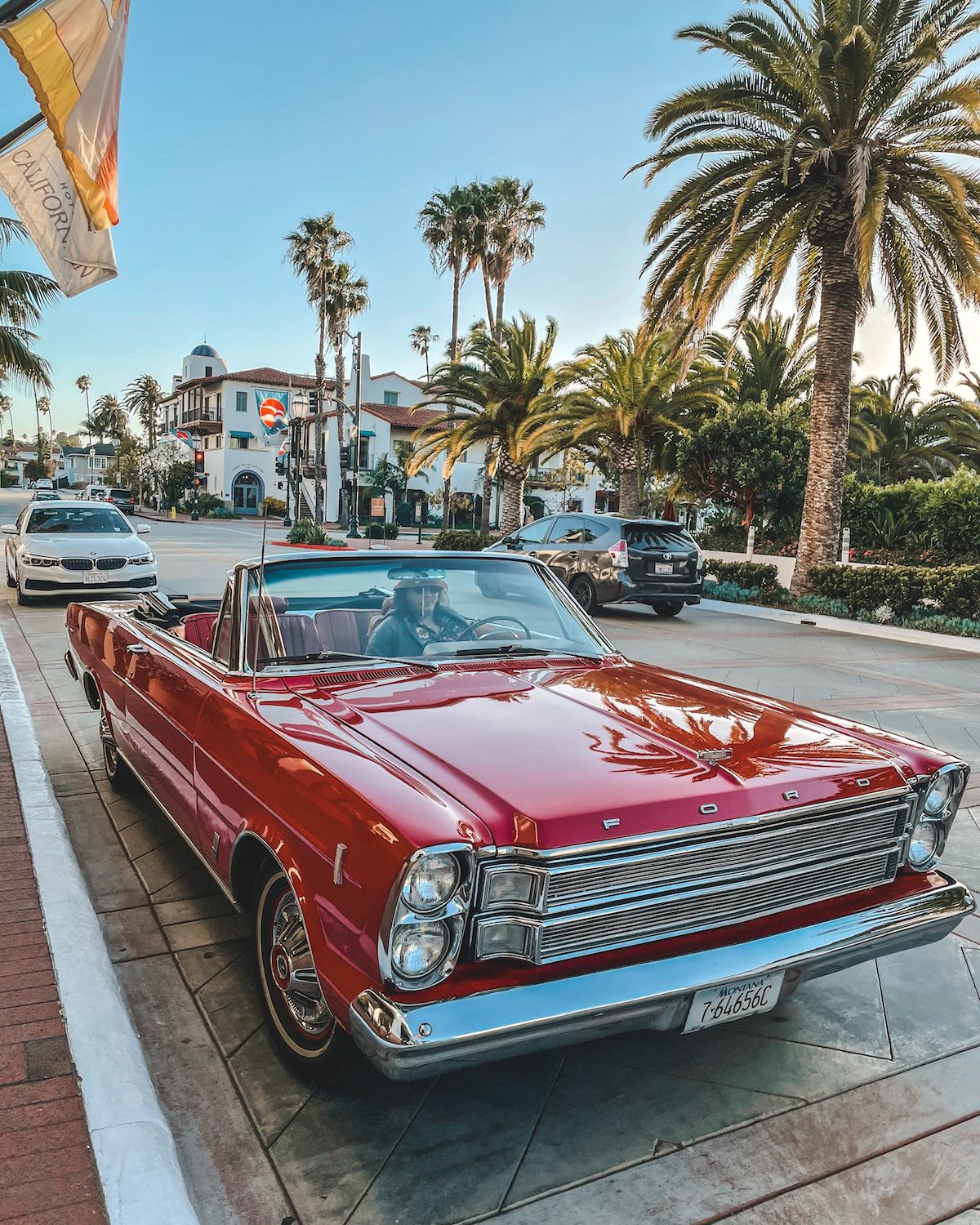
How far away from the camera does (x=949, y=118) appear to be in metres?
14.2

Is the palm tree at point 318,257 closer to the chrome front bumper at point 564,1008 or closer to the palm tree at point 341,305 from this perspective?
the palm tree at point 341,305

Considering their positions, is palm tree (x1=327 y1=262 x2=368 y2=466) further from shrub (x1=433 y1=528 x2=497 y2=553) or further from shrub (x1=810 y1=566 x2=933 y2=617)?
shrub (x1=810 y1=566 x2=933 y2=617)

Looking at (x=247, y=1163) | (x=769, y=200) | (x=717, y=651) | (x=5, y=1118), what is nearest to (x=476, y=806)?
(x=247, y=1163)

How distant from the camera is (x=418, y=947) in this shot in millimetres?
2188

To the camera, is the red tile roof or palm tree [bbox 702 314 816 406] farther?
the red tile roof

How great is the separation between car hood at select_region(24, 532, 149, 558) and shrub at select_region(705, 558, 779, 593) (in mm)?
11024

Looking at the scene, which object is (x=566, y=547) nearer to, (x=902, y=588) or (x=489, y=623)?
(x=902, y=588)

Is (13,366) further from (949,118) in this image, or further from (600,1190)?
(600,1190)

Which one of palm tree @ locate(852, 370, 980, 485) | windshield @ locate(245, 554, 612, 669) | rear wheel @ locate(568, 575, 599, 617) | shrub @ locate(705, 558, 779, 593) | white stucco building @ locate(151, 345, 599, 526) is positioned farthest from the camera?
white stucco building @ locate(151, 345, 599, 526)

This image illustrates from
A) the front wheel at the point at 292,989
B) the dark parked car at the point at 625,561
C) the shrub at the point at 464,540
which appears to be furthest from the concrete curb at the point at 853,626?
the front wheel at the point at 292,989

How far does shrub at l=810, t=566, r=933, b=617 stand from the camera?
14.5 meters

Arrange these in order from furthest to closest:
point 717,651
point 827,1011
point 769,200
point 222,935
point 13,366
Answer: point 13,366 → point 769,200 → point 717,651 → point 222,935 → point 827,1011

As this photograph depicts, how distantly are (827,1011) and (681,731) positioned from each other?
1.24 meters

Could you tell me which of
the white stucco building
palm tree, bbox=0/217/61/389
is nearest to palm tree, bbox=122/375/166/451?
the white stucco building
